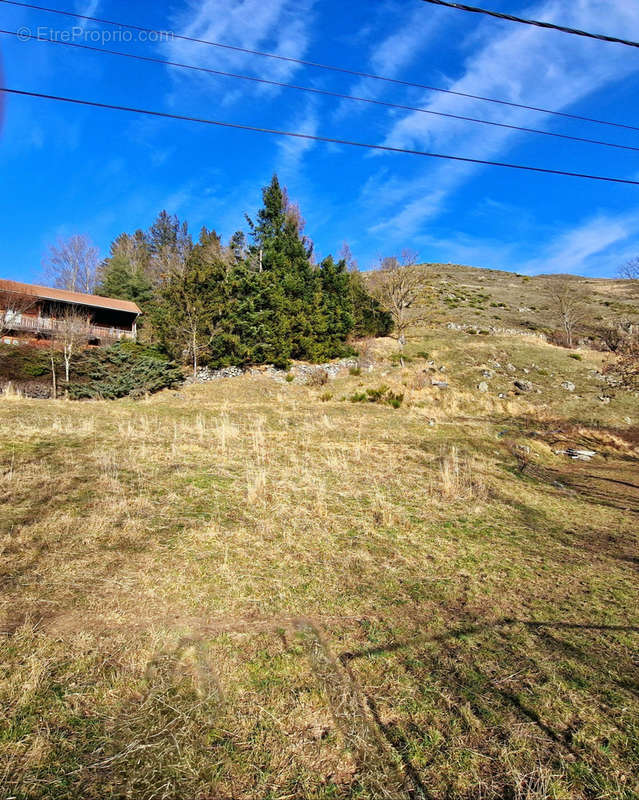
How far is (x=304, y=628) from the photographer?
4086 millimetres

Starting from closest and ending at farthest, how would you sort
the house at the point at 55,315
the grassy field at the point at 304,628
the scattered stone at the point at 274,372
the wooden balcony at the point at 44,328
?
the grassy field at the point at 304,628 < the scattered stone at the point at 274,372 < the house at the point at 55,315 < the wooden balcony at the point at 44,328

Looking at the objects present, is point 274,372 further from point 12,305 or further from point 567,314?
point 567,314

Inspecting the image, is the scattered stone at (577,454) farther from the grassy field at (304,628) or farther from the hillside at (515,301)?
the hillside at (515,301)

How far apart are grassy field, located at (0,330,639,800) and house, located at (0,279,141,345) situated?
1713 cm

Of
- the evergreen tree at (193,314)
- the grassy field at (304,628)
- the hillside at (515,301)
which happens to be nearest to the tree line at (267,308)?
the evergreen tree at (193,314)

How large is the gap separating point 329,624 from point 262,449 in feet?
23.1

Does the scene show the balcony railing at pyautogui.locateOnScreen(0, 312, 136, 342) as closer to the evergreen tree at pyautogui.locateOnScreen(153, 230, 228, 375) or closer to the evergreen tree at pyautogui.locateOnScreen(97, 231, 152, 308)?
the evergreen tree at pyautogui.locateOnScreen(153, 230, 228, 375)

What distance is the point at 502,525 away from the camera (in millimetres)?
7398

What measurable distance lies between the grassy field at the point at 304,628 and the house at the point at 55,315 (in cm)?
1713

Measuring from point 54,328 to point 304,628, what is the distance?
25206mm

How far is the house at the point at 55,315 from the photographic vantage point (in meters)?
23.7

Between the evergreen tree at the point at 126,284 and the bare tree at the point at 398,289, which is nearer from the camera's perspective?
the bare tree at the point at 398,289

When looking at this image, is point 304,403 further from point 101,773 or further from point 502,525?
point 101,773

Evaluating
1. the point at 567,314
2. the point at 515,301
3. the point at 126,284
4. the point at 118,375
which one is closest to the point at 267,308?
the point at 118,375
